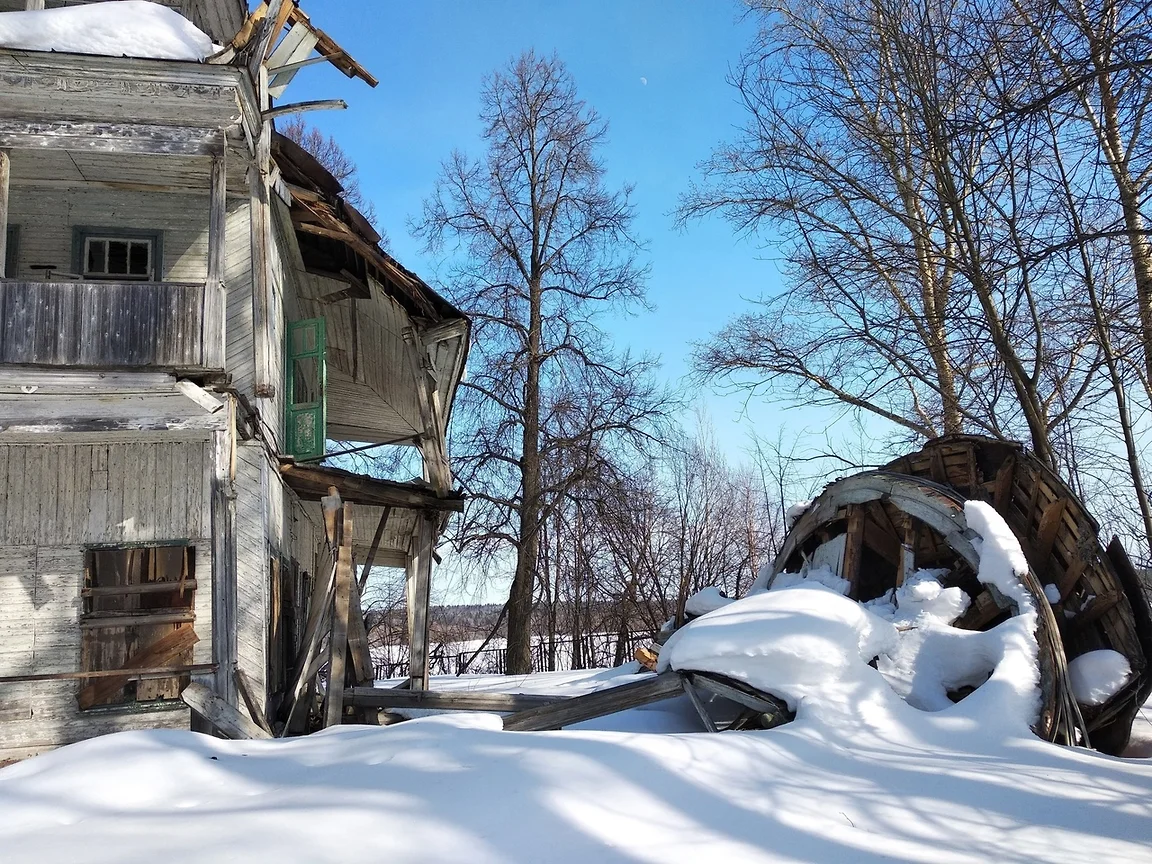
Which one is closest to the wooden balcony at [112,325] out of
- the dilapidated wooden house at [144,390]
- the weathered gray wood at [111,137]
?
the dilapidated wooden house at [144,390]

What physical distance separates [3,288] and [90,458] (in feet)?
7.44

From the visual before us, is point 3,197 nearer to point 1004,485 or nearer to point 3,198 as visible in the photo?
point 3,198

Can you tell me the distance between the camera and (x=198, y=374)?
9273 millimetres

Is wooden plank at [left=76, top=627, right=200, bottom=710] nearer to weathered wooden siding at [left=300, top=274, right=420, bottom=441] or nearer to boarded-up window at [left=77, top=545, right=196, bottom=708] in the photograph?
boarded-up window at [left=77, top=545, right=196, bottom=708]

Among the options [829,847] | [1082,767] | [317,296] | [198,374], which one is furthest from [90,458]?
[1082,767]

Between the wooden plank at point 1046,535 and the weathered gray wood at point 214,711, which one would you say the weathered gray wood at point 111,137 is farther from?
the wooden plank at point 1046,535

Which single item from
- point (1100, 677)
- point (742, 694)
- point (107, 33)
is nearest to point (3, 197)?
point (107, 33)

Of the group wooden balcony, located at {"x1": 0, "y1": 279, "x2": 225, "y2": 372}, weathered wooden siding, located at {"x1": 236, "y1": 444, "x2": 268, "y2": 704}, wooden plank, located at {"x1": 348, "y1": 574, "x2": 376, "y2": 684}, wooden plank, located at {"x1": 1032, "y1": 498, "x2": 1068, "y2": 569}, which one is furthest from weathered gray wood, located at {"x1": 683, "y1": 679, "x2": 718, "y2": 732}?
wooden plank, located at {"x1": 348, "y1": 574, "x2": 376, "y2": 684}

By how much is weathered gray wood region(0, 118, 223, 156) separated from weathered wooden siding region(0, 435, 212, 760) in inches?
123

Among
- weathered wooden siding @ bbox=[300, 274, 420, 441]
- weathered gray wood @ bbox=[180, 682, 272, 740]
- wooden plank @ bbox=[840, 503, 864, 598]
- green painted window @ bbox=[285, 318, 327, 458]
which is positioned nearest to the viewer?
weathered gray wood @ bbox=[180, 682, 272, 740]

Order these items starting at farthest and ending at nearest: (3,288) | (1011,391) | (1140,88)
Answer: (1011,391) < (3,288) < (1140,88)

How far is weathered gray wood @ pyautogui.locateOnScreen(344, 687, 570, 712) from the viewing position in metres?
10.0

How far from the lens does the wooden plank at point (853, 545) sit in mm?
10398

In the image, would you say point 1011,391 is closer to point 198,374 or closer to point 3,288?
point 198,374
